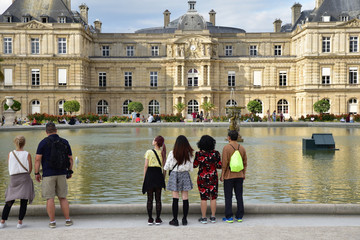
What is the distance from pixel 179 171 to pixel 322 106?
48702mm

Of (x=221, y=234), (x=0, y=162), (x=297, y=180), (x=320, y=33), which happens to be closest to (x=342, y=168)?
(x=297, y=180)

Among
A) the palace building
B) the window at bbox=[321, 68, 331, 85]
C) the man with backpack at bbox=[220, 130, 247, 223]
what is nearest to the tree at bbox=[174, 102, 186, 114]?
the palace building

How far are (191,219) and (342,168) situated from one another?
30.6 feet

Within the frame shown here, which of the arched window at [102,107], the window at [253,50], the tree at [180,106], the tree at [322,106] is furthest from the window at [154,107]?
the tree at [322,106]

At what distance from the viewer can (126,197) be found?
480 inches

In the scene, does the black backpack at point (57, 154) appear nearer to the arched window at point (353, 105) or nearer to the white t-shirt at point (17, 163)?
the white t-shirt at point (17, 163)

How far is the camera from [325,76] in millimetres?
59875

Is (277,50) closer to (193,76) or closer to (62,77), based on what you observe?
(193,76)

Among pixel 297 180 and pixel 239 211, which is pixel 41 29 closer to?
pixel 297 180

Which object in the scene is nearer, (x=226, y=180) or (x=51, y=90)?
(x=226, y=180)

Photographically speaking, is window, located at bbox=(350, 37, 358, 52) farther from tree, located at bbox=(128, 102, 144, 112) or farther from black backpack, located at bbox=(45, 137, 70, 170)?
black backpack, located at bbox=(45, 137, 70, 170)

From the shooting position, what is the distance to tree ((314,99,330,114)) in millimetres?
54906

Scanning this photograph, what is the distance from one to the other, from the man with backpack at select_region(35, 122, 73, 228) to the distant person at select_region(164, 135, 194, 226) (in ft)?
6.69

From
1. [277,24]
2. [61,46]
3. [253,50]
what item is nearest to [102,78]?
[61,46]
